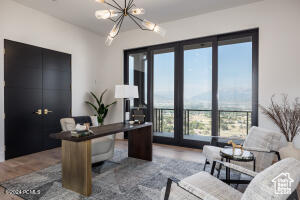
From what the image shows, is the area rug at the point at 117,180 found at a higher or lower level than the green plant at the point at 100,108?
lower

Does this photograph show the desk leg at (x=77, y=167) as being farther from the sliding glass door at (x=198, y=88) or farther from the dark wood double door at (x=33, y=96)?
the sliding glass door at (x=198, y=88)

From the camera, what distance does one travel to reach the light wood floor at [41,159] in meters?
2.74

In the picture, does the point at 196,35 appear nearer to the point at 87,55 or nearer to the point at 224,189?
the point at 87,55

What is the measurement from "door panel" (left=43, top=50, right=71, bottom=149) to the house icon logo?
434 centimetres

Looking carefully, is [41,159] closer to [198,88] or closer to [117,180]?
[117,180]

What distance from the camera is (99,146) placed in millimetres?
2988

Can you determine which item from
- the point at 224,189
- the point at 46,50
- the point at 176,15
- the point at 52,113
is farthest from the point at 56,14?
the point at 224,189

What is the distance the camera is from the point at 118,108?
5.29 meters

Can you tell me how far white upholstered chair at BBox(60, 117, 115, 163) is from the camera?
293cm

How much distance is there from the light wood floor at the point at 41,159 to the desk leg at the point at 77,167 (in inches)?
23.3

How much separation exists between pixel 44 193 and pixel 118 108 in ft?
10.7

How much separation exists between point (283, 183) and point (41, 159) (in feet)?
12.6

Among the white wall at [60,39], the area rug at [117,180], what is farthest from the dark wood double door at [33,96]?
the area rug at [117,180]

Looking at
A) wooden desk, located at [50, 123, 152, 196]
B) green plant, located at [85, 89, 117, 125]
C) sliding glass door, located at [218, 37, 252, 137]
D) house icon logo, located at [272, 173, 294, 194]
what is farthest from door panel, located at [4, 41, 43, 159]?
house icon logo, located at [272, 173, 294, 194]
